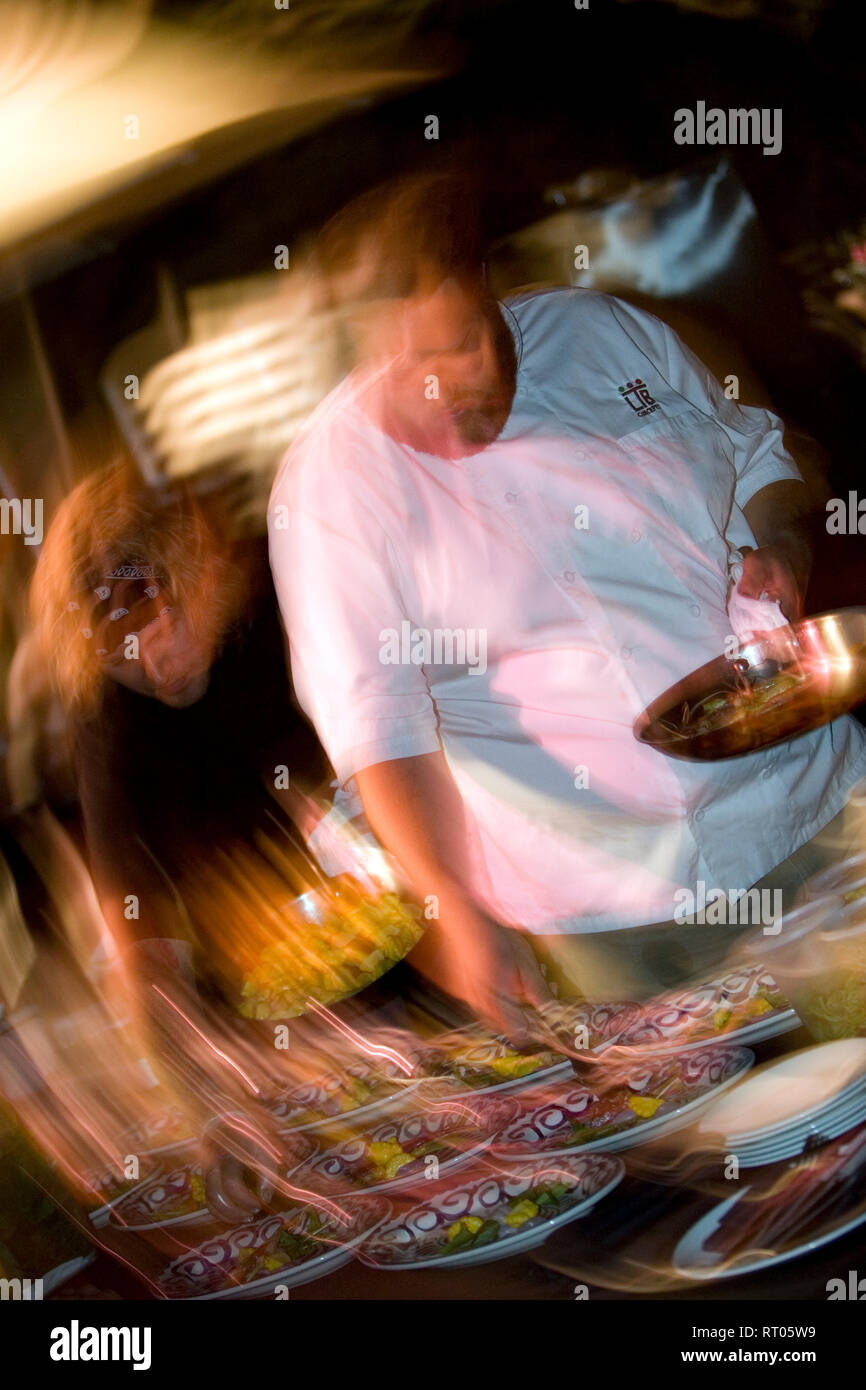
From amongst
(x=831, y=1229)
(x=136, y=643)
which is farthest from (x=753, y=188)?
(x=831, y=1229)

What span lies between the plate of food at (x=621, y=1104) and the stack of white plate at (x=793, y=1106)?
0.8 inches

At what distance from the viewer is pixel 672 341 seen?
1073 mm

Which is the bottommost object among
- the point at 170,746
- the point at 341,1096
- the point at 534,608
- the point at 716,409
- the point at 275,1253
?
the point at 275,1253

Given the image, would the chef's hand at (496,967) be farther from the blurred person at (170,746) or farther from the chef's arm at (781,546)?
the chef's arm at (781,546)

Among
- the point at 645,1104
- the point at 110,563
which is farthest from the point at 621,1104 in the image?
the point at 110,563

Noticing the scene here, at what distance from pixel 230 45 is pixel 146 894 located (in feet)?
3.26

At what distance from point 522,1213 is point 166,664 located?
691mm

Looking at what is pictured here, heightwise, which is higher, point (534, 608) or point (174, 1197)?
point (534, 608)

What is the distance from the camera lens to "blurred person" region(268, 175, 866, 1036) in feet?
3.07

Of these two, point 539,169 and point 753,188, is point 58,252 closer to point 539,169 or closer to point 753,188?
point 539,169

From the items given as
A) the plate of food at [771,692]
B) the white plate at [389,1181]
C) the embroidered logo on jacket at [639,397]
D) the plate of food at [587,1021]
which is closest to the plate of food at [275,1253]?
the white plate at [389,1181]

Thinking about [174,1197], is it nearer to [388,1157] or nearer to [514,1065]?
[388,1157]

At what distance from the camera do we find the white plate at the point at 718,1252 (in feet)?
2.48

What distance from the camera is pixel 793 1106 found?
0.77 meters
